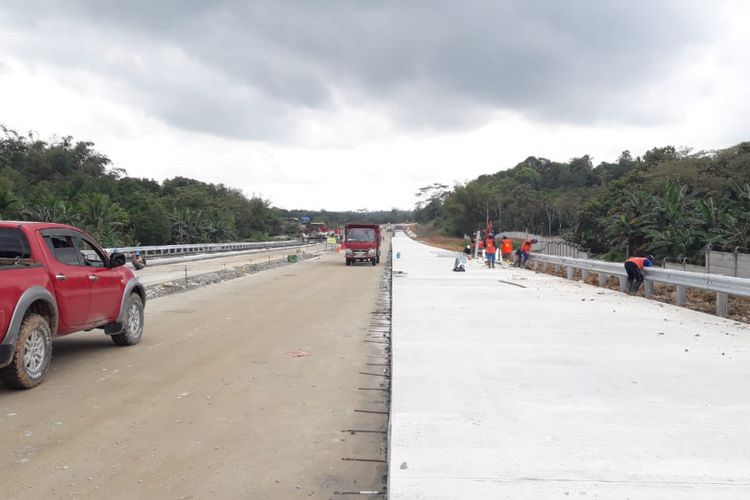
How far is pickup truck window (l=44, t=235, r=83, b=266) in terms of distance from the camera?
779cm

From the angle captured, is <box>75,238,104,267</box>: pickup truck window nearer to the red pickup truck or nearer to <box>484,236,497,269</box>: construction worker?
the red pickup truck

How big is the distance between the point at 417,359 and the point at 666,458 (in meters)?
3.65

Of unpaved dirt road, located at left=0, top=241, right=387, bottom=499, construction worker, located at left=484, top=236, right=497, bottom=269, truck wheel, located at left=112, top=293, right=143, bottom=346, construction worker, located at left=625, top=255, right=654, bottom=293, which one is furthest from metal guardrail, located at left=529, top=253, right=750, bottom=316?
truck wheel, located at left=112, top=293, right=143, bottom=346

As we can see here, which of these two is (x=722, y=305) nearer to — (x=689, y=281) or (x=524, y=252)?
(x=689, y=281)

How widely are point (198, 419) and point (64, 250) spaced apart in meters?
3.72

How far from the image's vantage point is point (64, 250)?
8.13 metres

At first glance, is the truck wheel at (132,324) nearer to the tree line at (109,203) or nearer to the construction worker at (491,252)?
the construction worker at (491,252)

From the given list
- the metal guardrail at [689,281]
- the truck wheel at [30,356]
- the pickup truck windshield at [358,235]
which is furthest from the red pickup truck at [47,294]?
the pickup truck windshield at [358,235]

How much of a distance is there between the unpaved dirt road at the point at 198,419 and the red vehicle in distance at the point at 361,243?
23.1m

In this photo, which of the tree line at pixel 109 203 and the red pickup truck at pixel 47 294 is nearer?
the red pickup truck at pixel 47 294

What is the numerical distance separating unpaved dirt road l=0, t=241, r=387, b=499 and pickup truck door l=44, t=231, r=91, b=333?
2.24 feet

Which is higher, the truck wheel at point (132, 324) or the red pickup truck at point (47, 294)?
the red pickup truck at point (47, 294)

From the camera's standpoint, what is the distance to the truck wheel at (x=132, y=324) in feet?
30.6

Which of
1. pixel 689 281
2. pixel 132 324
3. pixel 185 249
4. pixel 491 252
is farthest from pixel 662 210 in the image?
pixel 185 249
